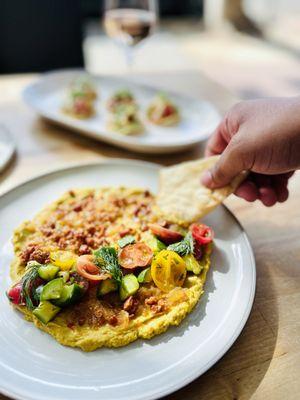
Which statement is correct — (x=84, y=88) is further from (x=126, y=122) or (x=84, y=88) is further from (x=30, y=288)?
(x=30, y=288)

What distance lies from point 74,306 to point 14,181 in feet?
3.25

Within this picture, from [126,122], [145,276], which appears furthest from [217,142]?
[145,276]

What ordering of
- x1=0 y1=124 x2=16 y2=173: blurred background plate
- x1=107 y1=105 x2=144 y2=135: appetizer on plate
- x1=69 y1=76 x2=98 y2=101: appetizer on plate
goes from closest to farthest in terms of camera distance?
x1=0 y1=124 x2=16 y2=173: blurred background plate
x1=107 y1=105 x2=144 y2=135: appetizer on plate
x1=69 y1=76 x2=98 y2=101: appetizer on plate

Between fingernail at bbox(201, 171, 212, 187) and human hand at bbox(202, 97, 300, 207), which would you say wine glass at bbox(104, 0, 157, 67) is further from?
fingernail at bbox(201, 171, 212, 187)

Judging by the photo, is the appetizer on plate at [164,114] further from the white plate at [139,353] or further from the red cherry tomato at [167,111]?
the white plate at [139,353]

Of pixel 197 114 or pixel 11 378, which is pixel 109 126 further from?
pixel 11 378

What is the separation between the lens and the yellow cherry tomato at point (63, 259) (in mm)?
1553

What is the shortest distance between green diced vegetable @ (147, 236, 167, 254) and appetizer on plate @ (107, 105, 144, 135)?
0.94 m

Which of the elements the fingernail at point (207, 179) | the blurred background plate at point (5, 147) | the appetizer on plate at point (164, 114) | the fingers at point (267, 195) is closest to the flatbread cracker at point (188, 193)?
the fingernail at point (207, 179)

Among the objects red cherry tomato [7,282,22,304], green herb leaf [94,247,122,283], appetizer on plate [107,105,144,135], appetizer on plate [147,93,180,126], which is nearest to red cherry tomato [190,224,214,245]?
green herb leaf [94,247,122,283]

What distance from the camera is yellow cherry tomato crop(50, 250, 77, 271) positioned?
61.1 inches

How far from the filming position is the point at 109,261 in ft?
5.06

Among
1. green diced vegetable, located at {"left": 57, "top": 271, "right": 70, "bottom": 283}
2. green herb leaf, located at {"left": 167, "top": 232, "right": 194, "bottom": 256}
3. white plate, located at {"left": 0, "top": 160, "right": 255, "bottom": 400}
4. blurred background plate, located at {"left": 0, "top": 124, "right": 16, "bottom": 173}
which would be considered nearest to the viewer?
white plate, located at {"left": 0, "top": 160, "right": 255, "bottom": 400}

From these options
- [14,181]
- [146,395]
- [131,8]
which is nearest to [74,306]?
[146,395]
